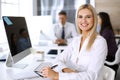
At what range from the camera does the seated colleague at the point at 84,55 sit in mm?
1535

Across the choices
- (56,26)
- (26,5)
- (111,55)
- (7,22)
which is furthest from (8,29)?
(26,5)

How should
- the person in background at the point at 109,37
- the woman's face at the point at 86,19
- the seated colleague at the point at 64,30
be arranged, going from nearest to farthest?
the woman's face at the point at 86,19, the person in background at the point at 109,37, the seated colleague at the point at 64,30

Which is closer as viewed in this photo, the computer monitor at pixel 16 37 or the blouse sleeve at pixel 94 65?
the blouse sleeve at pixel 94 65

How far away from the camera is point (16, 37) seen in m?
1.93

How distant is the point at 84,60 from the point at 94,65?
16 centimetres

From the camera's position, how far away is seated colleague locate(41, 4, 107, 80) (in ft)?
5.04

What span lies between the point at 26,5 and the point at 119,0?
234cm

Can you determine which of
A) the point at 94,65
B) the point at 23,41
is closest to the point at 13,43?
the point at 23,41

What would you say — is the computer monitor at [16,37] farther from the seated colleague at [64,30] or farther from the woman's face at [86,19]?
the seated colleague at [64,30]

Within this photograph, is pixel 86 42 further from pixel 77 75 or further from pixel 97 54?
pixel 77 75

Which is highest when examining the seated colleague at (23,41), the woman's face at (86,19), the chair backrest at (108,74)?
the woman's face at (86,19)

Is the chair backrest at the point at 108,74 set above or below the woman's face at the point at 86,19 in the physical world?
below

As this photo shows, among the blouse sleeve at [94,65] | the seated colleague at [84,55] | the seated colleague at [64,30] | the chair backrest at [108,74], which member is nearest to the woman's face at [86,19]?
the seated colleague at [84,55]

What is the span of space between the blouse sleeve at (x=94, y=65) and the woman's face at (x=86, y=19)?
6.2 inches
